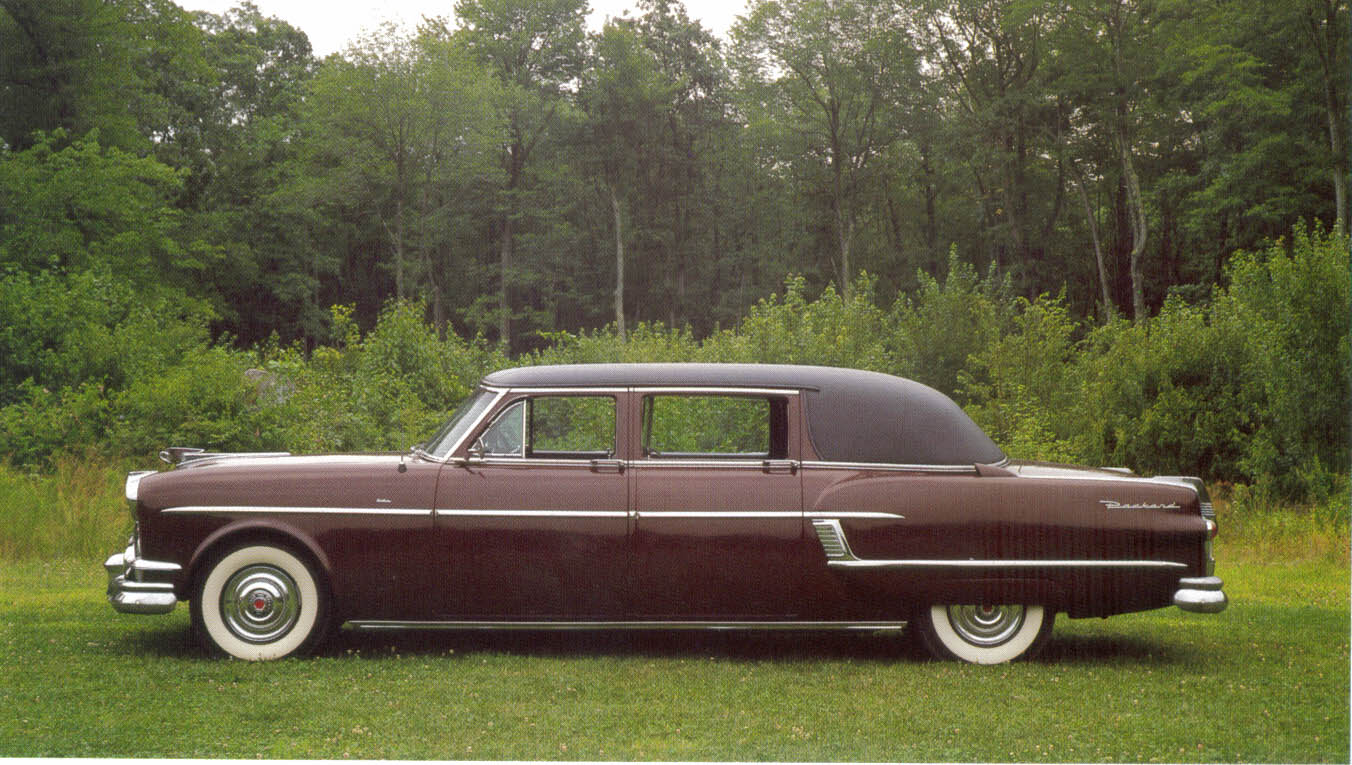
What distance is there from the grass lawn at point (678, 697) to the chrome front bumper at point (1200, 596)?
0.33 m

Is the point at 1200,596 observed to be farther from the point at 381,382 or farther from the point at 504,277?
the point at 504,277

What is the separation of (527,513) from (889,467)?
179 cm

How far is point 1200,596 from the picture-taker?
6.20m

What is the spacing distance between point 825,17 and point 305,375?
14.5 metres

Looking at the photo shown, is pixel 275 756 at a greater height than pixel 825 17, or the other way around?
pixel 825 17

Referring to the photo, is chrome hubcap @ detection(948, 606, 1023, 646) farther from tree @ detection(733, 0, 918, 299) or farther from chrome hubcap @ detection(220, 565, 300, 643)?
tree @ detection(733, 0, 918, 299)

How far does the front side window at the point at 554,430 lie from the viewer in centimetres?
644

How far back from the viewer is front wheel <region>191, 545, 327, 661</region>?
6293 mm

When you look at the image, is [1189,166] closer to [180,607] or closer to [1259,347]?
[1259,347]

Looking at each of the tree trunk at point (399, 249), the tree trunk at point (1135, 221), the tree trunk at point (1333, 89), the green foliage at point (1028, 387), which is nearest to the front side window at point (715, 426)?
the green foliage at point (1028, 387)

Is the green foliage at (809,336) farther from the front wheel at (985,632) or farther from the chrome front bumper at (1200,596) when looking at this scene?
the chrome front bumper at (1200,596)

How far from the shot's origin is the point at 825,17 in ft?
82.9

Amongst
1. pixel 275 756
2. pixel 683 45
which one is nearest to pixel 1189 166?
pixel 683 45

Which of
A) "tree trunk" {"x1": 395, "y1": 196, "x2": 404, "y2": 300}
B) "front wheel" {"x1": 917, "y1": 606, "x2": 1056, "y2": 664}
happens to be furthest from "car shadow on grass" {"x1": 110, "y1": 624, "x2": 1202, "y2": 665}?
"tree trunk" {"x1": 395, "y1": 196, "x2": 404, "y2": 300}
